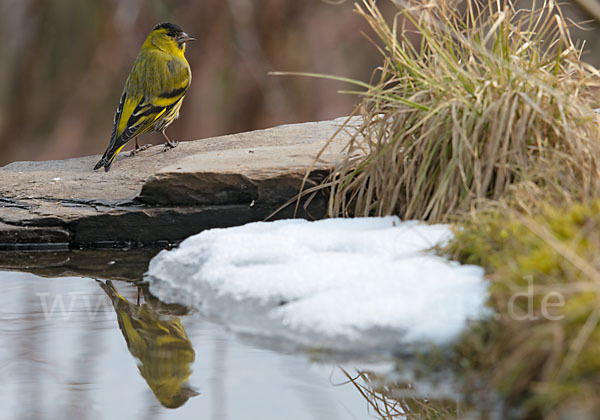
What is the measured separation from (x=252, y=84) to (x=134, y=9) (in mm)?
976

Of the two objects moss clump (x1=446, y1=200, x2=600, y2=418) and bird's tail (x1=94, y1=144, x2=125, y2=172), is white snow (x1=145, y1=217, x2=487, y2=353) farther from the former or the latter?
bird's tail (x1=94, y1=144, x2=125, y2=172)

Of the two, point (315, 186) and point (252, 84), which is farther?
point (252, 84)

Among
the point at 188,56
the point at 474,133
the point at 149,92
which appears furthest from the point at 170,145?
the point at 474,133

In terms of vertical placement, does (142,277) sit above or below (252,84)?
below

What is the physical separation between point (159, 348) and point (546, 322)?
105 centimetres

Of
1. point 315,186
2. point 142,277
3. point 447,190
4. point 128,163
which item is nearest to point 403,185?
point 447,190

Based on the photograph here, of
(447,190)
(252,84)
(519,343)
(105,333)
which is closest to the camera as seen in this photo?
(519,343)

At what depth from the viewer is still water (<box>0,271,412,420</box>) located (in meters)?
1.79

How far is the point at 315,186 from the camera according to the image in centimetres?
325

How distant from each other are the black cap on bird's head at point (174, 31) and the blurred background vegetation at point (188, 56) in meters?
0.20

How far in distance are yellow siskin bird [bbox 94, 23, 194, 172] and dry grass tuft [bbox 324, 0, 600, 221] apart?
1.85m

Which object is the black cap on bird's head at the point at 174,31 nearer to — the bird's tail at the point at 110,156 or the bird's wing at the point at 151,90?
the bird's wing at the point at 151,90

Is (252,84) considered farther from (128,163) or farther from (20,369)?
(20,369)

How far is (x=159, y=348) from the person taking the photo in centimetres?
216
